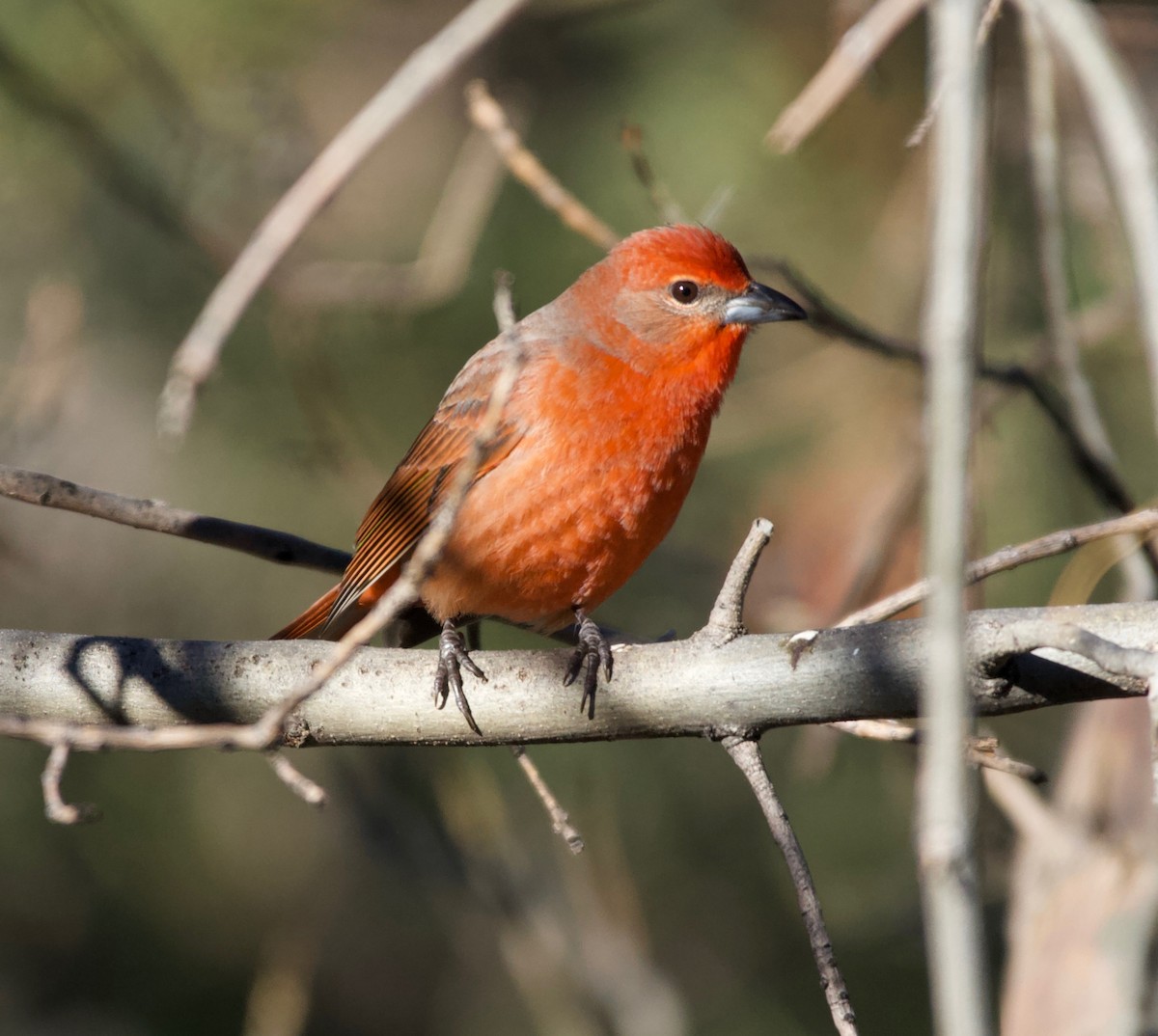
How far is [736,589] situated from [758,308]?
69.4 inches

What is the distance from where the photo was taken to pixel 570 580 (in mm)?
3930

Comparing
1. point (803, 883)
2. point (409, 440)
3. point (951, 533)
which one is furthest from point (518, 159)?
point (409, 440)

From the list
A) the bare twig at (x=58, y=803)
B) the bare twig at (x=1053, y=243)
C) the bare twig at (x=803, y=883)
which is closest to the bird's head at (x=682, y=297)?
the bare twig at (x=1053, y=243)

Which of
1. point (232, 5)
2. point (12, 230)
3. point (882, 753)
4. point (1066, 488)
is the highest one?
point (232, 5)

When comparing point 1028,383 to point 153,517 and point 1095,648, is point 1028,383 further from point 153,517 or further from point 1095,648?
point 153,517

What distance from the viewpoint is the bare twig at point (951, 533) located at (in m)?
1.38

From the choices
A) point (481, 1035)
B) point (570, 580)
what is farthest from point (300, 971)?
point (570, 580)

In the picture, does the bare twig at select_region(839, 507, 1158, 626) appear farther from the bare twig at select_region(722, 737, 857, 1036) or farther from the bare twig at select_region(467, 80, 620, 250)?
the bare twig at select_region(467, 80, 620, 250)

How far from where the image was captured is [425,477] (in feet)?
14.8

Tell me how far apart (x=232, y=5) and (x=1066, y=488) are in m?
4.48

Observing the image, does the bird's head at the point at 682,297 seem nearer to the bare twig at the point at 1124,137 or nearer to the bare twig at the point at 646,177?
the bare twig at the point at 646,177

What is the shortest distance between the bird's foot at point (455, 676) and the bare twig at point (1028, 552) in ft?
2.72

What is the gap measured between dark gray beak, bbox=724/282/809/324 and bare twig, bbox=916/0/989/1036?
246cm

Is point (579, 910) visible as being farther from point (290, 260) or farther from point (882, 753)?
point (290, 260)
